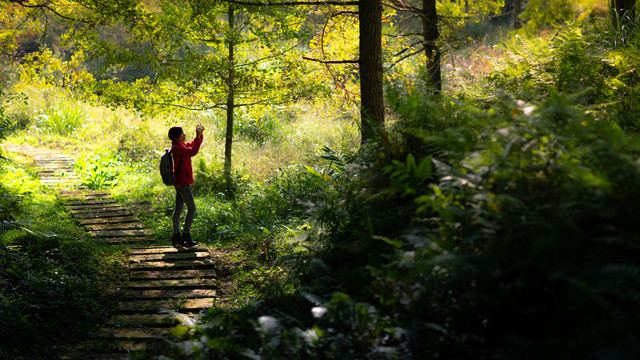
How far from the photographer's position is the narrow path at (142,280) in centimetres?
444

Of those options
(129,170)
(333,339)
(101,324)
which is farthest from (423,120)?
(129,170)

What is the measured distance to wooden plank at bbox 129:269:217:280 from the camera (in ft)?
20.2

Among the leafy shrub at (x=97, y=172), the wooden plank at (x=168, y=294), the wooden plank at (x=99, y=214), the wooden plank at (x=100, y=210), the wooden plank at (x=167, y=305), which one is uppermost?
the leafy shrub at (x=97, y=172)

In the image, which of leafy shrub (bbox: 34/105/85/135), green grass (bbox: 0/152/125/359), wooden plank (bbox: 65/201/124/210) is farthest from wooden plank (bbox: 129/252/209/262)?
leafy shrub (bbox: 34/105/85/135)

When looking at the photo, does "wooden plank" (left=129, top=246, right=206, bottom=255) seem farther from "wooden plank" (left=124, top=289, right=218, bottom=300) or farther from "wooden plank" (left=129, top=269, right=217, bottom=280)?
"wooden plank" (left=124, top=289, right=218, bottom=300)

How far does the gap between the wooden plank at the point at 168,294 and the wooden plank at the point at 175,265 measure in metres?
0.79

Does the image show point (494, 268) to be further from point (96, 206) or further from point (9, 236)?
point (96, 206)

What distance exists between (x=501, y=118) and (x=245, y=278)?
4147 millimetres

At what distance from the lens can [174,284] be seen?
588 cm

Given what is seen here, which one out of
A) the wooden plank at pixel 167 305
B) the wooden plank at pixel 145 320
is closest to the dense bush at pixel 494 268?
the wooden plank at pixel 145 320

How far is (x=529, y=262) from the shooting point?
8.04 ft

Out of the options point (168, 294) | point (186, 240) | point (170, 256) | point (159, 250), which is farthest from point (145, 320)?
point (186, 240)

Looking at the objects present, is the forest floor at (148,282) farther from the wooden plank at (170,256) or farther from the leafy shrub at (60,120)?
the leafy shrub at (60,120)

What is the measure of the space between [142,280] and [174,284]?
533 millimetres
